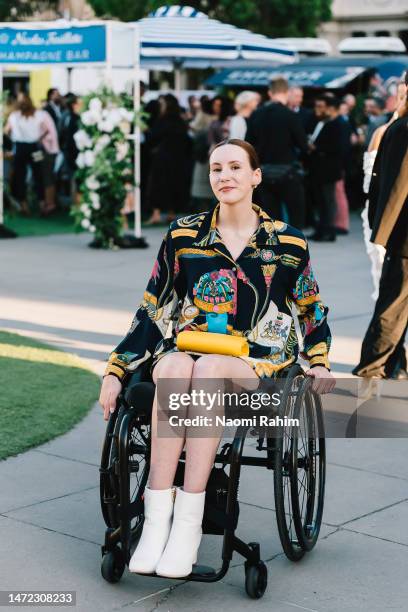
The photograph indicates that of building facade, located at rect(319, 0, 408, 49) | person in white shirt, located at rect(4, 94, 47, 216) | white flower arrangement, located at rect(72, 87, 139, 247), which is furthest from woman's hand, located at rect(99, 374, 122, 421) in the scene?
building facade, located at rect(319, 0, 408, 49)

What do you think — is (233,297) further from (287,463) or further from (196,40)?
(196,40)

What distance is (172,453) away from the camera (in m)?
4.02

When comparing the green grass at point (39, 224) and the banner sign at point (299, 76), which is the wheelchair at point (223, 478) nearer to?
the green grass at point (39, 224)

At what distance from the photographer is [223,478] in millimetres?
4145

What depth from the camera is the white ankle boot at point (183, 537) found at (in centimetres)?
391

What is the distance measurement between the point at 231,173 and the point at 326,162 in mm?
10501

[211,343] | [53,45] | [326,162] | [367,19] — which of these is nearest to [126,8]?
[367,19]

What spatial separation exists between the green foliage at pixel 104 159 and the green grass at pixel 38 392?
4.89 m

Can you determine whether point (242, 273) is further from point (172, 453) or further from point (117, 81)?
point (117, 81)

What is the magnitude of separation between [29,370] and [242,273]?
11.6ft

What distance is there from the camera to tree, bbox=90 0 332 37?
33.8 meters

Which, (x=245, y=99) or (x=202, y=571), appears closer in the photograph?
(x=202, y=571)

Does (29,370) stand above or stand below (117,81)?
below

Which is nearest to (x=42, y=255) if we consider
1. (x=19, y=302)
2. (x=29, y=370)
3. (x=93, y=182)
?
(x=93, y=182)
